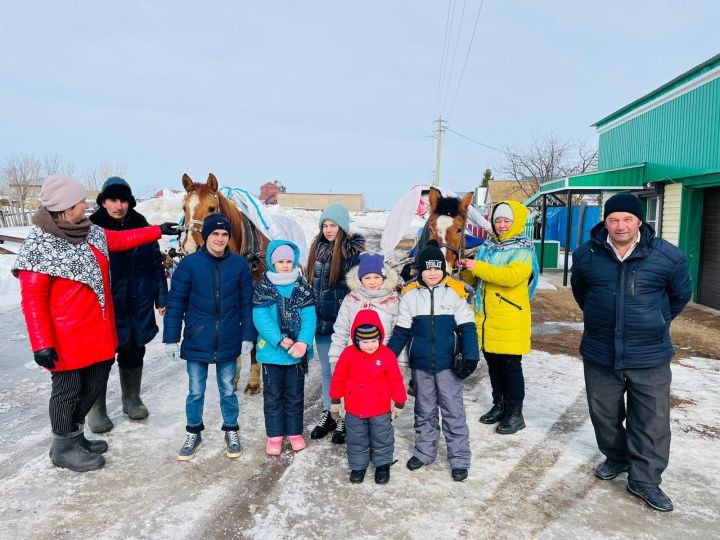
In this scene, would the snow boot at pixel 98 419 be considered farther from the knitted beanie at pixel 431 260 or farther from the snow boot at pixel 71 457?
the knitted beanie at pixel 431 260

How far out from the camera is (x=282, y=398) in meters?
3.67

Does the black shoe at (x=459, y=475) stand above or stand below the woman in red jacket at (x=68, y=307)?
below

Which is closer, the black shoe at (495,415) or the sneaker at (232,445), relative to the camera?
the sneaker at (232,445)

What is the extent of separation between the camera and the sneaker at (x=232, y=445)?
141 inches

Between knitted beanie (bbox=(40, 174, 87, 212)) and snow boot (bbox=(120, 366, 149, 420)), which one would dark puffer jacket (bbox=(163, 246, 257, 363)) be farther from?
snow boot (bbox=(120, 366, 149, 420))

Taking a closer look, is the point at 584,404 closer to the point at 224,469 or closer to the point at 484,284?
the point at 484,284

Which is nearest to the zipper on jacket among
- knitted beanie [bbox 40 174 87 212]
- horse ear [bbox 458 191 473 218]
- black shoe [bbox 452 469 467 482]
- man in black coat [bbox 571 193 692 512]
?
man in black coat [bbox 571 193 692 512]

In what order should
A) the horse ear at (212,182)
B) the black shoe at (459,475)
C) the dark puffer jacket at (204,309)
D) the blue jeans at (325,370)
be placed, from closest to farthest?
the black shoe at (459,475), the dark puffer jacket at (204,309), the blue jeans at (325,370), the horse ear at (212,182)

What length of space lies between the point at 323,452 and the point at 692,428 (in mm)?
3253

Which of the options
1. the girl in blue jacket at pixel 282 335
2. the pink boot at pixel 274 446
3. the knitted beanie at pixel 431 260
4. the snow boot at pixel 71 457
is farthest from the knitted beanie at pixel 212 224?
the snow boot at pixel 71 457

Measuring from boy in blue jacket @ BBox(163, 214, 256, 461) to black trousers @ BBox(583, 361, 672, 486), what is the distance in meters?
2.62

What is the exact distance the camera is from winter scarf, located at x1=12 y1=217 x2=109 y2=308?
9.96 ft

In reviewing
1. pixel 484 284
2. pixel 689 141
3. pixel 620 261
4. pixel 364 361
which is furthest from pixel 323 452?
pixel 689 141

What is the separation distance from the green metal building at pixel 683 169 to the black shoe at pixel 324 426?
31.3 ft
